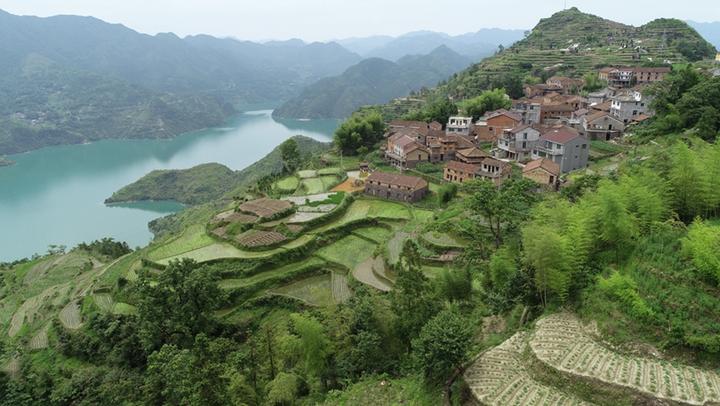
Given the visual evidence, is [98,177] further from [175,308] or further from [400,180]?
[175,308]

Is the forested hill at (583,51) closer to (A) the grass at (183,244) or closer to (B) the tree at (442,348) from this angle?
(A) the grass at (183,244)

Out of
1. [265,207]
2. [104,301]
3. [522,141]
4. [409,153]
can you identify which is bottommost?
[104,301]

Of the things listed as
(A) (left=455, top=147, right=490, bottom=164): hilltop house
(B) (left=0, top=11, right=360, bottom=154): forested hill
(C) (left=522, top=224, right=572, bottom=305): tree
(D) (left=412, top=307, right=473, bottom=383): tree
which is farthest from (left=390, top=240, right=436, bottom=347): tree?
(B) (left=0, top=11, right=360, bottom=154): forested hill

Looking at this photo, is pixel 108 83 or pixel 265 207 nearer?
pixel 265 207

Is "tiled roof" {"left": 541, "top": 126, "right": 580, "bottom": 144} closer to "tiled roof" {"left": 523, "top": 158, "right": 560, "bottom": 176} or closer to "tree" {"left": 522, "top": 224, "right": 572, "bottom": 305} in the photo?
"tiled roof" {"left": 523, "top": 158, "right": 560, "bottom": 176}

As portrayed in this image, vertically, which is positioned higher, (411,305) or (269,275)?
(411,305)

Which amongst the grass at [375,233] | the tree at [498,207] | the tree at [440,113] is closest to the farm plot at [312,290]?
the grass at [375,233]

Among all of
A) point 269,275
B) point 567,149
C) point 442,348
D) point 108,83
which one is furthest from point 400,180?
point 108,83
